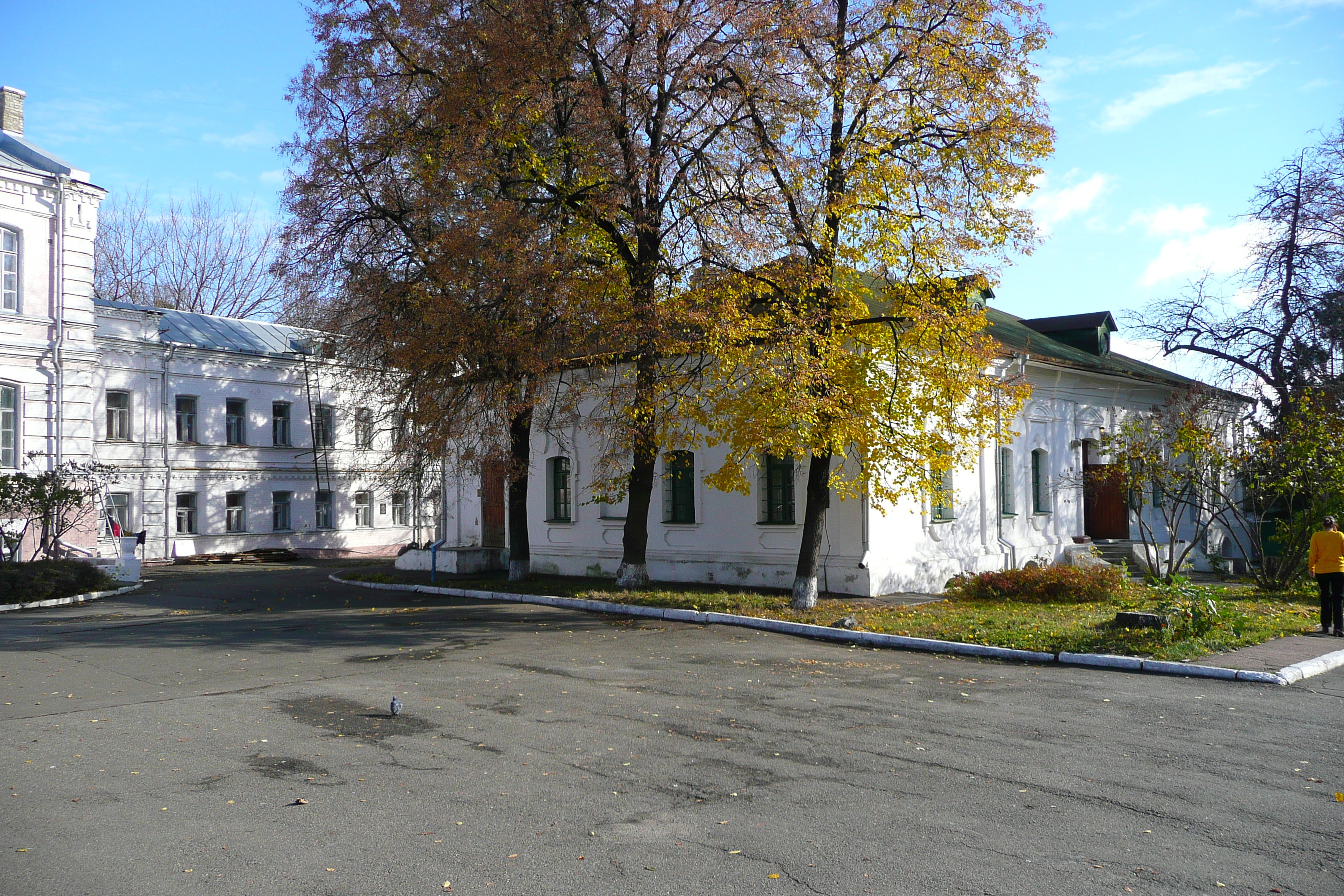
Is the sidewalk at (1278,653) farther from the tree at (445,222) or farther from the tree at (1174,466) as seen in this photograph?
the tree at (445,222)

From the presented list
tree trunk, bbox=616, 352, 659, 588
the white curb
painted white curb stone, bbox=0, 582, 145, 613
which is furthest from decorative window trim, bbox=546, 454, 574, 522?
painted white curb stone, bbox=0, 582, 145, 613

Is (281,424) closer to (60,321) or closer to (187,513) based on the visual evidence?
(187,513)

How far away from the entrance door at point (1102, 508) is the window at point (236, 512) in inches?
1119

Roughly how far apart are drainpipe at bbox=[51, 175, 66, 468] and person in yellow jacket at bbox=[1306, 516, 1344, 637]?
28.5 m

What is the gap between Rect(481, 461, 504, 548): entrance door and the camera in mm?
25438

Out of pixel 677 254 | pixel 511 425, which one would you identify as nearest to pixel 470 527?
pixel 511 425

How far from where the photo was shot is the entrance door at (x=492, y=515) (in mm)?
25438

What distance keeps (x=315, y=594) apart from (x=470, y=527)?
5.57m

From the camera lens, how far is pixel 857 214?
15.6 meters

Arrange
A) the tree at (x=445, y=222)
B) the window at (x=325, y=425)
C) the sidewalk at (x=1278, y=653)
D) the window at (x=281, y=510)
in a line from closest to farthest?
the sidewalk at (x=1278, y=653), the tree at (x=445, y=222), the window at (x=281, y=510), the window at (x=325, y=425)

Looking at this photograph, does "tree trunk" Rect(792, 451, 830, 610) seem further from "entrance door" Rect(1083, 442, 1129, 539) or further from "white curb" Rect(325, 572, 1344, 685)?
"entrance door" Rect(1083, 442, 1129, 539)

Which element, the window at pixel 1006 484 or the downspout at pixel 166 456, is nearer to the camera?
the window at pixel 1006 484

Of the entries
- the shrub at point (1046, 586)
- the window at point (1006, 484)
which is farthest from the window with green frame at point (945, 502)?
the window at point (1006, 484)

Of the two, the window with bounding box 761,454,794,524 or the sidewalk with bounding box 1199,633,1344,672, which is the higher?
the window with bounding box 761,454,794,524
